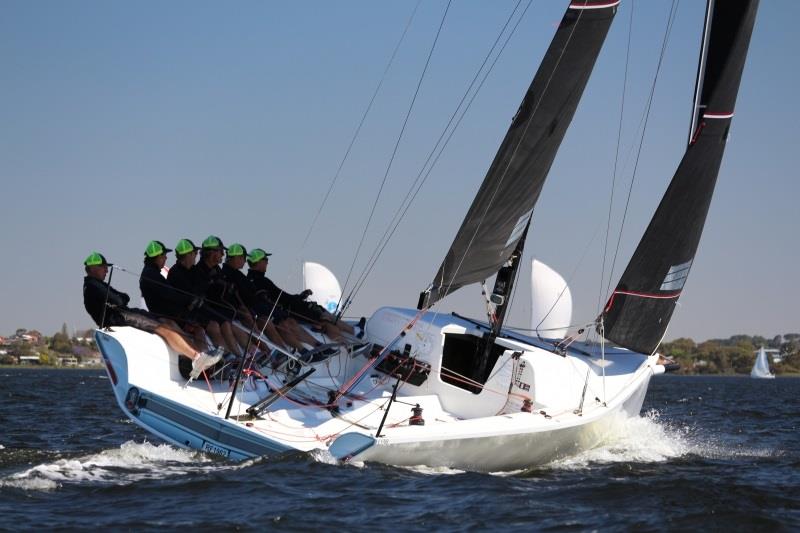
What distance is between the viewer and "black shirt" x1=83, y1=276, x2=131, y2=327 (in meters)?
10.5

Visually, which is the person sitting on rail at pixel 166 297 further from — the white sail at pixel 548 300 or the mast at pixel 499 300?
the white sail at pixel 548 300

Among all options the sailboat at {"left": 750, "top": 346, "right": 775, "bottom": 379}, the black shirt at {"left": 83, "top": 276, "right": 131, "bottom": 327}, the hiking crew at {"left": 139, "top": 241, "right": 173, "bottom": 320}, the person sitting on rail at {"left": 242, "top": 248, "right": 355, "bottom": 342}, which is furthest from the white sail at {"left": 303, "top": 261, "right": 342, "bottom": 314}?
the sailboat at {"left": 750, "top": 346, "right": 775, "bottom": 379}

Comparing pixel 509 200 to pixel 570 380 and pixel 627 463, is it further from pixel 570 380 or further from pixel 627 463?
pixel 627 463

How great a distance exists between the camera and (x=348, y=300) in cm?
1271

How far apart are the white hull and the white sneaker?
0.19 meters

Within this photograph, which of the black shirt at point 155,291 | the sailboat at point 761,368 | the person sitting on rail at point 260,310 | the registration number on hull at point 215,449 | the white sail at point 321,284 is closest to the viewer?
the registration number on hull at point 215,449

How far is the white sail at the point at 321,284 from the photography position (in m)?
14.7

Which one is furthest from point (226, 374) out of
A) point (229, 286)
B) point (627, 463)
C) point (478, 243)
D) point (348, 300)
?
point (627, 463)

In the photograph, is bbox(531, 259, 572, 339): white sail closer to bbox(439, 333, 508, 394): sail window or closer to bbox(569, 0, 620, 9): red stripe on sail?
bbox(439, 333, 508, 394): sail window

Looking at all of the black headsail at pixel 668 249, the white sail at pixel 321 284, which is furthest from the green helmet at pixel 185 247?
the black headsail at pixel 668 249

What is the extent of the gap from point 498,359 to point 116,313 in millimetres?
3975

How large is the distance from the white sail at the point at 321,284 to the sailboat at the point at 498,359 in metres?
2.49

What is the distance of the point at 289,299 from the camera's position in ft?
41.4

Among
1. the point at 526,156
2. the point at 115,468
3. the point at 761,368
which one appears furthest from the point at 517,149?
the point at 761,368
